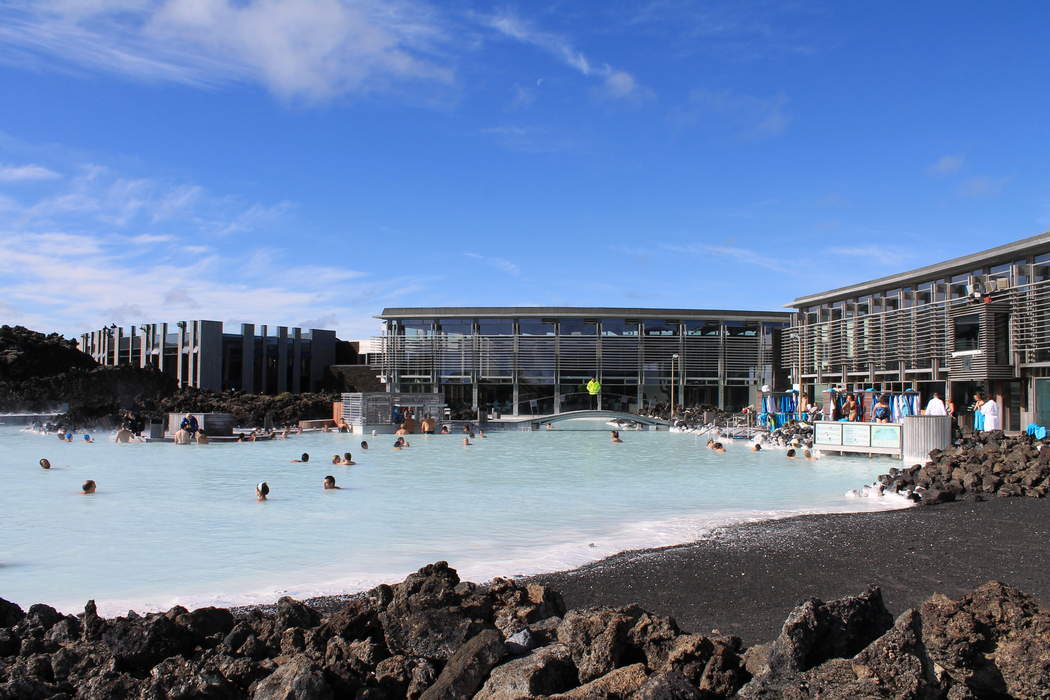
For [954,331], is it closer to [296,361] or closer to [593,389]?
[593,389]

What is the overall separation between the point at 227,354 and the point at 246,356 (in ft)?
3.97

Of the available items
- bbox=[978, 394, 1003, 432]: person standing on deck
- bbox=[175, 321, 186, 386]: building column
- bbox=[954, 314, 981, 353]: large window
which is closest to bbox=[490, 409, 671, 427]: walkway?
bbox=[954, 314, 981, 353]: large window

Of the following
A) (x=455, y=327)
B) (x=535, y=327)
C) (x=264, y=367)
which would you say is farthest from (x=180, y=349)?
(x=535, y=327)

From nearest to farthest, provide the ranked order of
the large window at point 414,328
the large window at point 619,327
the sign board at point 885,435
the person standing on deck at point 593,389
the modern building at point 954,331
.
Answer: the sign board at point 885,435
the modern building at point 954,331
the person standing on deck at point 593,389
the large window at point 619,327
the large window at point 414,328

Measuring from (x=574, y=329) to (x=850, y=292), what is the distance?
61.6 feet

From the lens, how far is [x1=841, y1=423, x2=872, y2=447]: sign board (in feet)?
75.9

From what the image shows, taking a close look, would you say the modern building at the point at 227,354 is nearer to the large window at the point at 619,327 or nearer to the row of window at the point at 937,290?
the large window at the point at 619,327

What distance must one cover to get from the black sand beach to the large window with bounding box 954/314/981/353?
57.1ft

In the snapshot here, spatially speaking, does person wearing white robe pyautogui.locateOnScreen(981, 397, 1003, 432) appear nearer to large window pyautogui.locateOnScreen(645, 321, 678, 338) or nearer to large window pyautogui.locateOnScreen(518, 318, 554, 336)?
large window pyautogui.locateOnScreen(645, 321, 678, 338)

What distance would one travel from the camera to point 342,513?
13547mm

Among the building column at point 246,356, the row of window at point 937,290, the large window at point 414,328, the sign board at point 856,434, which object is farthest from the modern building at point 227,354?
the sign board at point 856,434

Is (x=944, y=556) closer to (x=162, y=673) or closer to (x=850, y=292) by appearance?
(x=162, y=673)

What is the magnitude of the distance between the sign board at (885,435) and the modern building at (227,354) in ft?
138

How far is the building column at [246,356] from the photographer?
178ft
